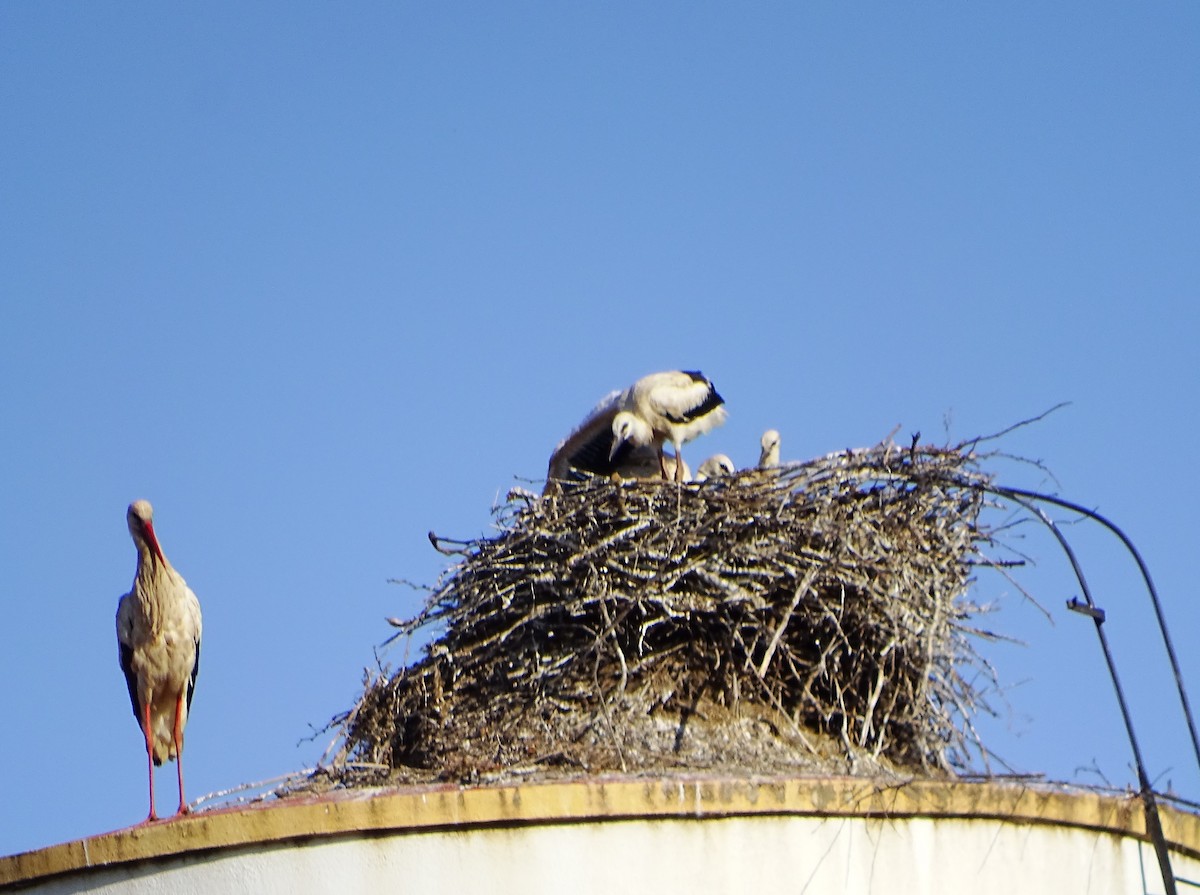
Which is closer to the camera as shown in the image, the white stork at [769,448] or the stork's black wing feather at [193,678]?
the stork's black wing feather at [193,678]

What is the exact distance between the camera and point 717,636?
9.41m

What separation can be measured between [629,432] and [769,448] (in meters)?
1.01

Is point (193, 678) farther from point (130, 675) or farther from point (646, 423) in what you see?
point (646, 423)

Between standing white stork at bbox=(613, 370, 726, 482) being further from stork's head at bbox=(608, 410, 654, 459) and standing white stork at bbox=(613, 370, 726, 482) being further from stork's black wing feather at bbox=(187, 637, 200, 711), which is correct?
stork's black wing feather at bbox=(187, 637, 200, 711)

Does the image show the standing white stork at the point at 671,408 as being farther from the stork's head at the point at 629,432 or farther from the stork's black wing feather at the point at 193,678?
the stork's black wing feather at the point at 193,678

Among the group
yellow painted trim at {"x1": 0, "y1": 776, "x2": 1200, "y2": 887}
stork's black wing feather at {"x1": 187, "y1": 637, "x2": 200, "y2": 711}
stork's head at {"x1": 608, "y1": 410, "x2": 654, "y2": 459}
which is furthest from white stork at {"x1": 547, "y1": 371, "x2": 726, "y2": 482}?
yellow painted trim at {"x1": 0, "y1": 776, "x2": 1200, "y2": 887}

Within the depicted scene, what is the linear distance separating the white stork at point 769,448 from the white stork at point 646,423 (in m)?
0.38

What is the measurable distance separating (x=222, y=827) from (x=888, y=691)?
3348 millimetres

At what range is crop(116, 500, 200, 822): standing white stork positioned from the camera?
386 inches

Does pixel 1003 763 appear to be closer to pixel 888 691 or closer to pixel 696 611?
pixel 888 691

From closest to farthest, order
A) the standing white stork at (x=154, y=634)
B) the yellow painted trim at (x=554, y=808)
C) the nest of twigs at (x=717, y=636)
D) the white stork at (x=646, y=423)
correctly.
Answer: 1. the yellow painted trim at (x=554, y=808)
2. the nest of twigs at (x=717, y=636)
3. the standing white stork at (x=154, y=634)
4. the white stork at (x=646, y=423)

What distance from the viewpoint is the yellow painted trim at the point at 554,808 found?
7398mm

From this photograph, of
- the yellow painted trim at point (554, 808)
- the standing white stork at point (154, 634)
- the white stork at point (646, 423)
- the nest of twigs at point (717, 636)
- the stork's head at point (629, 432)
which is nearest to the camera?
the yellow painted trim at point (554, 808)

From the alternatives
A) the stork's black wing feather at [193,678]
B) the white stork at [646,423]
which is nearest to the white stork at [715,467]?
the white stork at [646,423]
